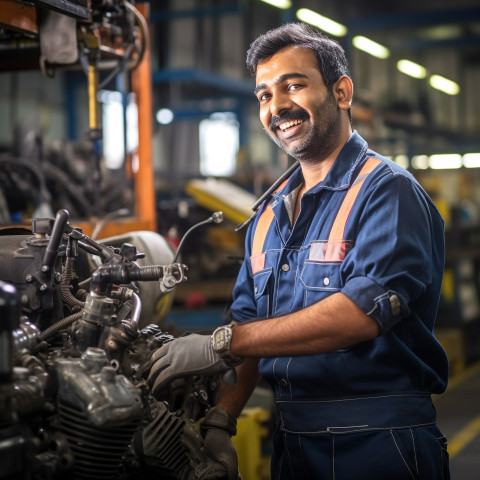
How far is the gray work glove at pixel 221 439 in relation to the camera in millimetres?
2143

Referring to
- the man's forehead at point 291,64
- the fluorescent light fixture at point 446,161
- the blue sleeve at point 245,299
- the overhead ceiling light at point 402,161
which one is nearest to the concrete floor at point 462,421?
the blue sleeve at point 245,299

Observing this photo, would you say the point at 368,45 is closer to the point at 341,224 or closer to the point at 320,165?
the point at 320,165

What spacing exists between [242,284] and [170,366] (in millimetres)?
511

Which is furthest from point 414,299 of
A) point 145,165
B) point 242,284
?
point 145,165

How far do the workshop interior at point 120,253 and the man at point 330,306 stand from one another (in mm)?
190

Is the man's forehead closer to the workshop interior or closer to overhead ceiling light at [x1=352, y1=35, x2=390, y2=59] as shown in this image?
the workshop interior

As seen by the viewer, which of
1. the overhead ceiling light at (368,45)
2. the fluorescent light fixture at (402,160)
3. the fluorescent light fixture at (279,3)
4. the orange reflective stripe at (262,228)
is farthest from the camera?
the fluorescent light fixture at (402,160)

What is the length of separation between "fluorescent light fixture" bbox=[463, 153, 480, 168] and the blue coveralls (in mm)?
17621

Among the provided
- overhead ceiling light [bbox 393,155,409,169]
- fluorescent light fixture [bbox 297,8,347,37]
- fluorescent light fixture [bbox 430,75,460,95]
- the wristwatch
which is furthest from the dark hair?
fluorescent light fixture [bbox 430,75,460,95]

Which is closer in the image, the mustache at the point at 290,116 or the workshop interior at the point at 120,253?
the workshop interior at the point at 120,253

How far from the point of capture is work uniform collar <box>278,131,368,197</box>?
7.23 ft

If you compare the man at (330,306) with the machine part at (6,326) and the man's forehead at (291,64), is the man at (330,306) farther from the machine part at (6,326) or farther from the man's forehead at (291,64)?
the machine part at (6,326)

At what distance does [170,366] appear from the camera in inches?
79.0

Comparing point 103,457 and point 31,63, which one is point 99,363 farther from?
point 31,63
